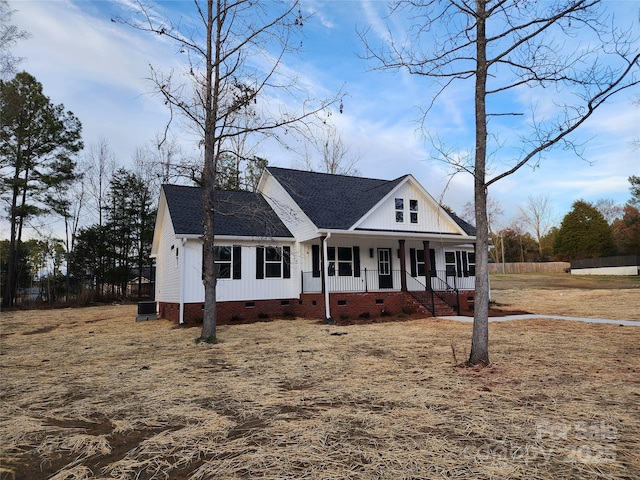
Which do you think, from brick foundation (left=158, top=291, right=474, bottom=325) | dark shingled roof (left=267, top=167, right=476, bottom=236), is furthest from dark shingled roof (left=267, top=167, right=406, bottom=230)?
brick foundation (left=158, top=291, right=474, bottom=325)

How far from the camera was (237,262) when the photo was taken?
14711 millimetres

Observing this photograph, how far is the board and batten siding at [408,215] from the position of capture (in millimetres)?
15234

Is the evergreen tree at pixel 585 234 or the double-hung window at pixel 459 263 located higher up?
the evergreen tree at pixel 585 234

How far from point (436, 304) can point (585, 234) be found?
1505 inches

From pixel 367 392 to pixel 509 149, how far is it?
14.2ft

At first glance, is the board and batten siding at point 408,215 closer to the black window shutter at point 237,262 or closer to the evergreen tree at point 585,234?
the black window shutter at point 237,262

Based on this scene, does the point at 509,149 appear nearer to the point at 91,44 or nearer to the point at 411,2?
the point at 411,2

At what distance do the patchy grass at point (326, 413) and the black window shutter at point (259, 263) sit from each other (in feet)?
23.6

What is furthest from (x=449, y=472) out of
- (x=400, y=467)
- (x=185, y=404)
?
(x=185, y=404)

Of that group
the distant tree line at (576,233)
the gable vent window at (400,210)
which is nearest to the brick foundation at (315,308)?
the gable vent window at (400,210)

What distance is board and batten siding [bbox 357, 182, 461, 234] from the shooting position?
15234 mm

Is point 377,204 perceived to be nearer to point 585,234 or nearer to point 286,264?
point 286,264

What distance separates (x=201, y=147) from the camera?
417 inches

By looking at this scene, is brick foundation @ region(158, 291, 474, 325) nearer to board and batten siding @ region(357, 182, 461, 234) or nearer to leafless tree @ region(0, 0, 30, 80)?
board and batten siding @ region(357, 182, 461, 234)
